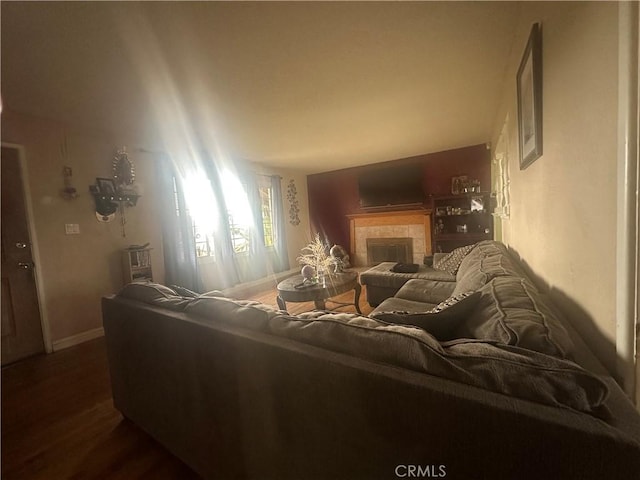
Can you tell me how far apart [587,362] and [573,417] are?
1.22 feet

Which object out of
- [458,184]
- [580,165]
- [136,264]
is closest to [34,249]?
[136,264]

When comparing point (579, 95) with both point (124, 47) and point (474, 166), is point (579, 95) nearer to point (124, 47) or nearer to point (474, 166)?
point (124, 47)

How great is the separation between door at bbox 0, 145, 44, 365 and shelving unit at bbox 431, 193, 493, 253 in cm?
544

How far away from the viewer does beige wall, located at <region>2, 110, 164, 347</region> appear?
2.67 meters

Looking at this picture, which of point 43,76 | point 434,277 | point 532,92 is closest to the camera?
point 532,92

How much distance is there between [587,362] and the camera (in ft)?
2.55

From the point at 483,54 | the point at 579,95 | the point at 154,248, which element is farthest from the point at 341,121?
the point at 154,248

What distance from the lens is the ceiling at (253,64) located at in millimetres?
1591

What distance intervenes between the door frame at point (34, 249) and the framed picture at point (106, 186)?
22.1 inches

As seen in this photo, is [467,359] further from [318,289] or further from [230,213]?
[230,213]

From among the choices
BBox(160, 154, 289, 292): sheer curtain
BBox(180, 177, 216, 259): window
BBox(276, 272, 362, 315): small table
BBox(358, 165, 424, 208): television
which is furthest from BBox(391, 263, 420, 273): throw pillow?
BBox(180, 177, 216, 259): window

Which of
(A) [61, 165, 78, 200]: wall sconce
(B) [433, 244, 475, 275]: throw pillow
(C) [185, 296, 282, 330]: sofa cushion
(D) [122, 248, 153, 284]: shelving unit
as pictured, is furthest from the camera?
(D) [122, 248, 153, 284]: shelving unit

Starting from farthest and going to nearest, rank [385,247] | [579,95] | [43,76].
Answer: [385,247]
[43,76]
[579,95]

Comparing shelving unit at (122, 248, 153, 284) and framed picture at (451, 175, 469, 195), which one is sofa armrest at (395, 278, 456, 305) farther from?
framed picture at (451, 175, 469, 195)
